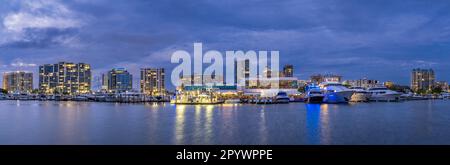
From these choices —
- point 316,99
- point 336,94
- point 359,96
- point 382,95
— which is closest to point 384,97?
point 382,95

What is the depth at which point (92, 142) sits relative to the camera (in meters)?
20.1

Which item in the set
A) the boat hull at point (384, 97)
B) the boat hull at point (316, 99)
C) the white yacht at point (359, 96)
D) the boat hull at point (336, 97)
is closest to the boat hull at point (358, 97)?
the white yacht at point (359, 96)

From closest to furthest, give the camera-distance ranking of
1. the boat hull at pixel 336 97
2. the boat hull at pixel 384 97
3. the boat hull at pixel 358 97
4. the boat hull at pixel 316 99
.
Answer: the boat hull at pixel 336 97
the boat hull at pixel 316 99
the boat hull at pixel 358 97
the boat hull at pixel 384 97

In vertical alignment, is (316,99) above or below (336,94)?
below

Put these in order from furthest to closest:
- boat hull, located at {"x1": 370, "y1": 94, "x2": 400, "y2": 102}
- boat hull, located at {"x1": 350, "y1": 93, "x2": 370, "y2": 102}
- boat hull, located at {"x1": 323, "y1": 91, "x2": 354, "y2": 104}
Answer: boat hull, located at {"x1": 370, "y1": 94, "x2": 400, "y2": 102} → boat hull, located at {"x1": 350, "y1": 93, "x2": 370, "y2": 102} → boat hull, located at {"x1": 323, "y1": 91, "x2": 354, "y2": 104}

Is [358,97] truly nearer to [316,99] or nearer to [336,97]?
[336,97]

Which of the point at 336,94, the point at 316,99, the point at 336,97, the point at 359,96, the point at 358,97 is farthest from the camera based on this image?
the point at 359,96

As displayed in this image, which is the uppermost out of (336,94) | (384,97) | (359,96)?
(336,94)

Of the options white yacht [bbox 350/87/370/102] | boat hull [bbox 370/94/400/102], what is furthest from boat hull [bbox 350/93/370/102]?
boat hull [bbox 370/94/400/102]

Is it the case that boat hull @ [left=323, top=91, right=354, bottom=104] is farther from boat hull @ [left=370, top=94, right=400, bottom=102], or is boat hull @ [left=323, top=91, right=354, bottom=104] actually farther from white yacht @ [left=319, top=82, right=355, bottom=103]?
boat hull @ [left=370, top=94, right=400, bottom=102]

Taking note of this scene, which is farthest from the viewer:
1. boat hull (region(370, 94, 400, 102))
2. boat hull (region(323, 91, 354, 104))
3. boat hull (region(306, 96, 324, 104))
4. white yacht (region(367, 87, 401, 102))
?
white yacht (region(367, 87, 401, 102))

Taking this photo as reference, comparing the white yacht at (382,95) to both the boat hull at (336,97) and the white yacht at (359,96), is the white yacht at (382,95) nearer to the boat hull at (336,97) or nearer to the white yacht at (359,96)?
the white yacht at (359,96)
